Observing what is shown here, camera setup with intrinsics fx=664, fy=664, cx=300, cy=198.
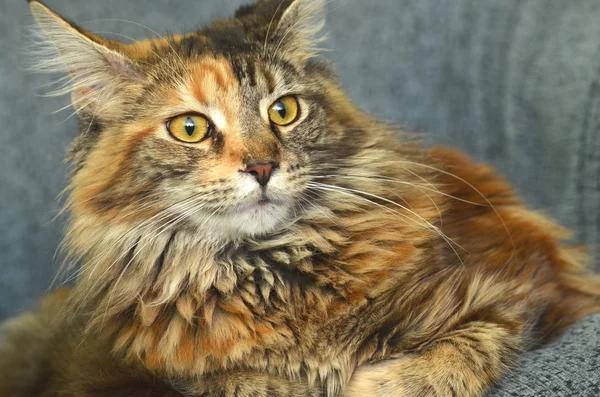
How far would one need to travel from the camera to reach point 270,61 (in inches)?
54.6

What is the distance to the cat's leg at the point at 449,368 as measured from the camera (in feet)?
3.77

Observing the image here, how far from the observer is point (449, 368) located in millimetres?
1157

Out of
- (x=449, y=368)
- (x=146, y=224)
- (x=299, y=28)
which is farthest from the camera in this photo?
(x=299, y=28)

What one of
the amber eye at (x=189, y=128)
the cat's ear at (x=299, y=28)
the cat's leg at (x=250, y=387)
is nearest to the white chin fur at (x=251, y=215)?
the amber eye at (x=189, y=128)

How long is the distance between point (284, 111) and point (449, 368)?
591 millimetres

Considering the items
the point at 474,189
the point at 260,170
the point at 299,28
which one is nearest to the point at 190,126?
the point at 260,170

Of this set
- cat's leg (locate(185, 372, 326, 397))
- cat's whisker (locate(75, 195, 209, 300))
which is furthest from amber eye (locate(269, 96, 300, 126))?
cat's leg (locate(185, 372, 326, 397))

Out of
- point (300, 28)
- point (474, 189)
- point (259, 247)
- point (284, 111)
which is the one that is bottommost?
point (474, 189)

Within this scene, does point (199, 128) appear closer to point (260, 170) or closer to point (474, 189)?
point (260, 170)

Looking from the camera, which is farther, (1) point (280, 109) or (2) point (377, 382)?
(1) point (280, 109)

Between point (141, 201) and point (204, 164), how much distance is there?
0.48 ft

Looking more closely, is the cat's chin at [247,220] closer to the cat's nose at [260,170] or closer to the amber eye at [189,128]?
the cat's nose at [260,170]

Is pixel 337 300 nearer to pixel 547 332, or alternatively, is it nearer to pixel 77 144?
pixel 547 332

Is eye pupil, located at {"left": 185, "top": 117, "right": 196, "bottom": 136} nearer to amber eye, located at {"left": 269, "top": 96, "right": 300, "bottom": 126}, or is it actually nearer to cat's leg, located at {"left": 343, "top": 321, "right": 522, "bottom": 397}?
amber eye, located at {"left": 269, "top": 96, "right": 300, "bottom": 126}
